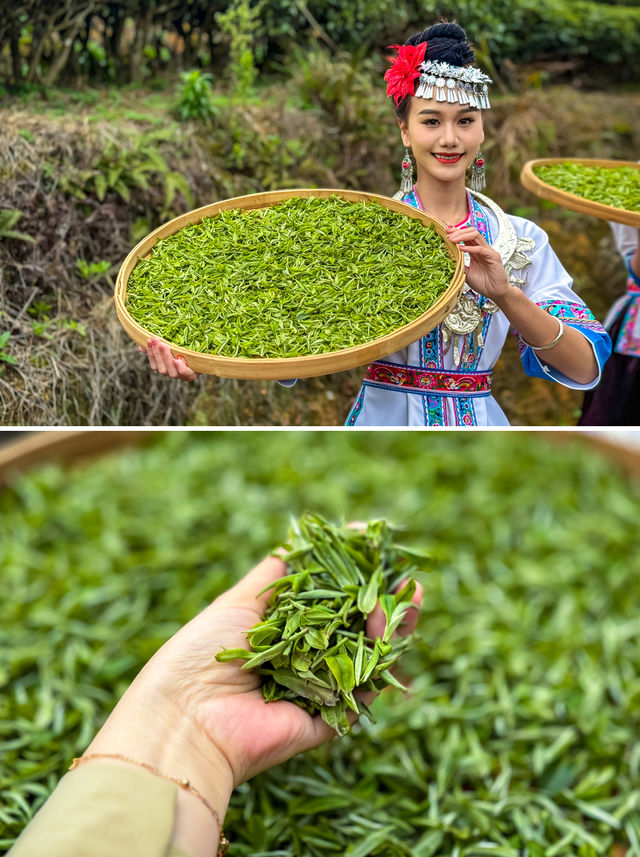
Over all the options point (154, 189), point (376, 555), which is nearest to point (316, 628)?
point (376, 555)

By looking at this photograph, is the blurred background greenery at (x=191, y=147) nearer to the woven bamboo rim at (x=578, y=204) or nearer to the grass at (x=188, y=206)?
the grass at (x=188, y=206)

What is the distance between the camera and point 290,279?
1.54m

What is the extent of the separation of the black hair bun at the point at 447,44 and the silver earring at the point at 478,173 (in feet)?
0.58

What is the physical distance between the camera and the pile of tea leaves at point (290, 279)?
1431 mm

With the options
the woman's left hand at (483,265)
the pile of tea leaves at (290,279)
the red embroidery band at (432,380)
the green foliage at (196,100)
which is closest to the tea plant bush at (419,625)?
the red embroidery band at (432,380)

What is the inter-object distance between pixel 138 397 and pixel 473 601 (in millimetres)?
1117

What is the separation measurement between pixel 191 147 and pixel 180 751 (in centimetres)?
201

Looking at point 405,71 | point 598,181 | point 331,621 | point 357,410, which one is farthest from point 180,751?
point 598,181

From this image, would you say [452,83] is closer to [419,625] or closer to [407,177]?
[407,177]

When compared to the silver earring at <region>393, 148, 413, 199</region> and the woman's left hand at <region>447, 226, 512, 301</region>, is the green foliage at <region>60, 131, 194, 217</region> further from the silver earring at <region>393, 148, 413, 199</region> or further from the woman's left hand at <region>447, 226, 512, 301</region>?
the woman's left hand at <region>447, 226, 512, 301</region>

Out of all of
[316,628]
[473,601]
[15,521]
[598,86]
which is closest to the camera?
[316,628]

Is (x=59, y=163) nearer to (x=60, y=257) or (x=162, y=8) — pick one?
(x=60, y=257)

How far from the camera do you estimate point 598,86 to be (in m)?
3.54

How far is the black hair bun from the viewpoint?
1.51 meters
